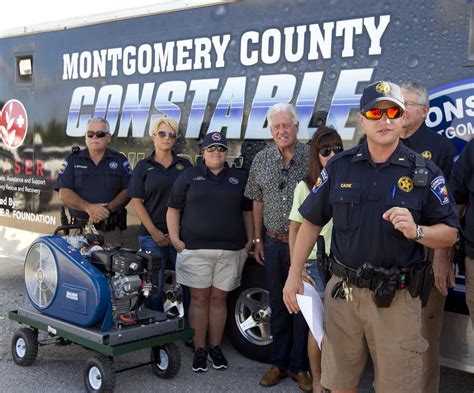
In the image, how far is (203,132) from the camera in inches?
187

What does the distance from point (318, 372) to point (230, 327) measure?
3.90ft

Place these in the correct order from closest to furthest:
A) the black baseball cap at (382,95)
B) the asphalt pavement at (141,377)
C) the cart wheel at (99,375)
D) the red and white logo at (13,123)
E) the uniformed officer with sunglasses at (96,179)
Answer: the black baseball cap at (382,95) < the cart wheel at (99,375) < the asphalt pavement at (141,377) < the uniformed officer with sunglasses at (96,179) < the red and white logo at (13,123)

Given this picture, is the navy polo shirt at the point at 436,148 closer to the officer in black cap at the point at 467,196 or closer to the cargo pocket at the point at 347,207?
the officer in black cap at the point at 467,196

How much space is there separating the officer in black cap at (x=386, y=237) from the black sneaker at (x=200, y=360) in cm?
182

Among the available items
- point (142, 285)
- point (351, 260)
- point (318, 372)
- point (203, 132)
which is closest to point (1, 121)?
point (203, 132)

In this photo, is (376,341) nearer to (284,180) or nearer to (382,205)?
(382,205)

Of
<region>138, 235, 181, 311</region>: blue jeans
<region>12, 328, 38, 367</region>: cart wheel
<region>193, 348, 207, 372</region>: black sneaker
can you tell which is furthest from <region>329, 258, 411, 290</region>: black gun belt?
<region>12, 328, 38, 367</region>: cart wheel

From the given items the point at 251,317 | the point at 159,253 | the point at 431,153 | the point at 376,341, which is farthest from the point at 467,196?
the point at 159,253

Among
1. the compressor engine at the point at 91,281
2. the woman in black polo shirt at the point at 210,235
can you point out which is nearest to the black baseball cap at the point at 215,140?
the woman in black polo shirt at the point at 210,235

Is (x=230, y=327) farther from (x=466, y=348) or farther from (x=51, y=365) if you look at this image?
(x=466, y=348)

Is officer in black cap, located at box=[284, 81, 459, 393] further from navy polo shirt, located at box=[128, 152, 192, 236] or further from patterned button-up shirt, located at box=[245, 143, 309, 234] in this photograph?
navy polo shirt, located at box=[128, 152, 192, 236]

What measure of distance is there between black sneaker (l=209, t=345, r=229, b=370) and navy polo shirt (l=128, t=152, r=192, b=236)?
0.94 metres

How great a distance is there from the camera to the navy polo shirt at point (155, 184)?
472 centimetres

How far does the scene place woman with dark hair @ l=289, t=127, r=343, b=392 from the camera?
3.66m
